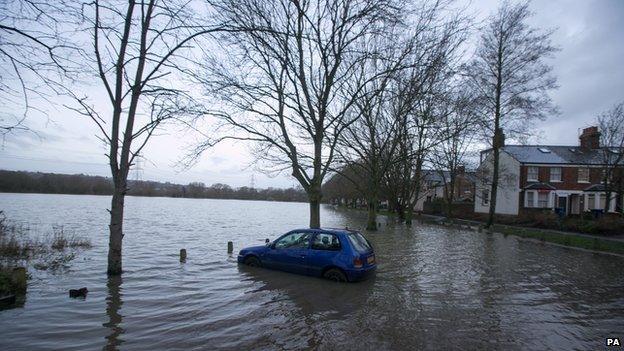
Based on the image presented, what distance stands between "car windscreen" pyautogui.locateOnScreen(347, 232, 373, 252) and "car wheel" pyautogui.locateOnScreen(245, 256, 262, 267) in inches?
130

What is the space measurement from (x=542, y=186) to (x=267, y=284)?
135 feet

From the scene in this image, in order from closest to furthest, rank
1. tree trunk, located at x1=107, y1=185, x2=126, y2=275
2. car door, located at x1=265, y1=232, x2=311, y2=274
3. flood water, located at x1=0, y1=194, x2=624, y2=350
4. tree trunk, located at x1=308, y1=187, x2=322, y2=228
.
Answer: flood water, located at x1=0, y1=194, x2=624, y2=350
tree trunk, located at x1=107, y1=185, x2=126, y2=275
car door, located at x1=265, y1=232, x2=311, y2=274
tree trunk, located at x1=308, y1=187, x2=322, y2=228

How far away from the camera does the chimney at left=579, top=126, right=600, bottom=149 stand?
1670 inches

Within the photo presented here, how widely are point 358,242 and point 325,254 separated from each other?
37.1 inches

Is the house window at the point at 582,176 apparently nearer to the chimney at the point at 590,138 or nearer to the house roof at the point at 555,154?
the house roof at the point at 555,154

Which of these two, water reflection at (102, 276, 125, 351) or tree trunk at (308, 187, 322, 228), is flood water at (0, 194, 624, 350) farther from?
tree trunk at (308, 187, 322, 228)

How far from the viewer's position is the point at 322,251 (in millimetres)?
11172

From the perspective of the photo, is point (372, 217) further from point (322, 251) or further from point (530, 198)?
point (530, 198)

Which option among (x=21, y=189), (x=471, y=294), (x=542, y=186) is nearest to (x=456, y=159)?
(x=542, y=186)

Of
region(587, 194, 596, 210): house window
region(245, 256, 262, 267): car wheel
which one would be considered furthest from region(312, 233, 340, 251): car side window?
region(587, 194, 596, 210): house window

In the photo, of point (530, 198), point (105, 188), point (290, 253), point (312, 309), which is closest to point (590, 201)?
point (530, 198)

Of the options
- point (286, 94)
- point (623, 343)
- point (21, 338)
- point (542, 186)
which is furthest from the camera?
point (542, 186)

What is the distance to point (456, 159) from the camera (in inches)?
1604

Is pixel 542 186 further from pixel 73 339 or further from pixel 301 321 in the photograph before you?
pixel 73 339
